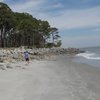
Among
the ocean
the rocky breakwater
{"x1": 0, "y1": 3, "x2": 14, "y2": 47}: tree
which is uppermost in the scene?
{"x1": 0, "y1": 3, "x2": 14, "y2": 47}: tree

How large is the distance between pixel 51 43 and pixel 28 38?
68.7 ft

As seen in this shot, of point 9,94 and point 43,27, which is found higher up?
point 43,27

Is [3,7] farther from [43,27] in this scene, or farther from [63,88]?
[63,88]

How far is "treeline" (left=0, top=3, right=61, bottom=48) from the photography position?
69.5m

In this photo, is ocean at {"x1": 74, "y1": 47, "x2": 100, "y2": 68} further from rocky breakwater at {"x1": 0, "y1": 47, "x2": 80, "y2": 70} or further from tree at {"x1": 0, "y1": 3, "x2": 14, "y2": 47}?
tree at {"x1": 0, "y1": 3, "x2": 14, "y2": 47}

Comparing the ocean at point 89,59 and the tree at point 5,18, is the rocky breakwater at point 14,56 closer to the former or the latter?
the ocean at point 89,59

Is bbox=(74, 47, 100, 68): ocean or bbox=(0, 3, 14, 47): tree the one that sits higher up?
bbox=(0, 3, 14, 47): tree

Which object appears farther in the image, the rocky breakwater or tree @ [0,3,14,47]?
tree @ [0,3,14,47]

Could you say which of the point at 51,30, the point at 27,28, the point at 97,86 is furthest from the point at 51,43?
the point at 97,86

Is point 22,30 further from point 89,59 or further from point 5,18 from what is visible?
point 89,59

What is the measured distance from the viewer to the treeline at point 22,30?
69.5 m

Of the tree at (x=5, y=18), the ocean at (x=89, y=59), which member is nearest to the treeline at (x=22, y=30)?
the tree at (x=5, y=18)

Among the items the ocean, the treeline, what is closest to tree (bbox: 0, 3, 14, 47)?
the treeline

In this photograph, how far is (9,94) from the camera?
508 inches
